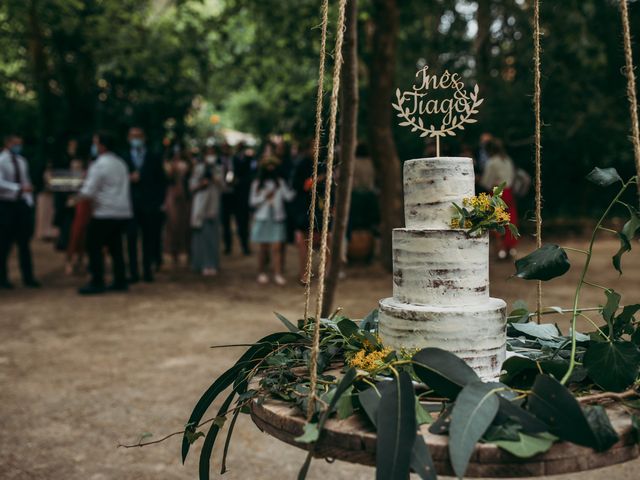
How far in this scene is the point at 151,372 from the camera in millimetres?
5633

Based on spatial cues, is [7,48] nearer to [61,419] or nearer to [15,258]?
[15,258]

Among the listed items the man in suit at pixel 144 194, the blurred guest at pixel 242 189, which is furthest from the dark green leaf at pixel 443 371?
the blurred guest at pixel 242 189

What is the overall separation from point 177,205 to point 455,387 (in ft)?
35.0

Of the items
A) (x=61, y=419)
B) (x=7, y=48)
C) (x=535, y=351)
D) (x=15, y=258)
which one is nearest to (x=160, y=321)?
(x=61, y=419)

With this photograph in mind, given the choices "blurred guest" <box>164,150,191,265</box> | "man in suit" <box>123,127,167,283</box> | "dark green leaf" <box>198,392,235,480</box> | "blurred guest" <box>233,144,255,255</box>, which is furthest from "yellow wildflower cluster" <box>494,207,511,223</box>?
"blurred guest" <box>233,144,255,255</box>

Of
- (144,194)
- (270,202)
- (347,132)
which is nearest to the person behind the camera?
(347,132)

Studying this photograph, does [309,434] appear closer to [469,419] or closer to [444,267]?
[469,419]

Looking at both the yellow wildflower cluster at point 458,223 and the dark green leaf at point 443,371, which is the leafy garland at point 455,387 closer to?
the dark green leaf at point 443,371

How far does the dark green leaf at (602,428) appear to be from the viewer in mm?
1496

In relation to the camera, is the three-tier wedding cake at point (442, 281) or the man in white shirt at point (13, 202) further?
the man in white shirt at point (13, 202)

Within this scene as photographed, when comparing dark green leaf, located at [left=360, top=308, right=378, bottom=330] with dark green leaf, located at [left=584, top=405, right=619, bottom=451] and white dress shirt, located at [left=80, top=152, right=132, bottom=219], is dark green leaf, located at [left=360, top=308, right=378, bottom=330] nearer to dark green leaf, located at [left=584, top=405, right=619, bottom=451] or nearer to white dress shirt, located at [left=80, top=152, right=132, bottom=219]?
dark green leaf, located at [left=584, top=405, right=619, bottom=451]

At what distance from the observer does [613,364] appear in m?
1.74

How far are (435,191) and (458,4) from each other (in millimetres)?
16007

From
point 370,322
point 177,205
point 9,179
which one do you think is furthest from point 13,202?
point 370,322
